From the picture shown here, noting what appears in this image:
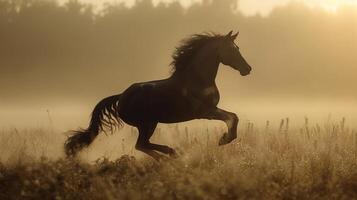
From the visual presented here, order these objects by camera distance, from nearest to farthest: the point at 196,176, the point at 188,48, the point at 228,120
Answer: the point at 196,176 → the point at 228,120 → the point at 188,48

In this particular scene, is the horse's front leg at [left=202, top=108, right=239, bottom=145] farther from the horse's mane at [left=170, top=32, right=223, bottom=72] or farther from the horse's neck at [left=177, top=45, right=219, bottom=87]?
the horse's mane at [left=170, top=32, right=223, bottom=72]

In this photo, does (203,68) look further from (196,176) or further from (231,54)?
(196,176)

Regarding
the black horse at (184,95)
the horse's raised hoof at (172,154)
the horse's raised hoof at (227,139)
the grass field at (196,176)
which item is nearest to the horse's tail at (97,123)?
the black horse at (184,95)

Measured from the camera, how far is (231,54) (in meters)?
10.0

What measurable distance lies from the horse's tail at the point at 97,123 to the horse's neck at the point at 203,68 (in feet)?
4.03

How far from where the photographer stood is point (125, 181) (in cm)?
827

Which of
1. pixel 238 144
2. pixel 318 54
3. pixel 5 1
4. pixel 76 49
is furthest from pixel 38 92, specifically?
pixel 238 144

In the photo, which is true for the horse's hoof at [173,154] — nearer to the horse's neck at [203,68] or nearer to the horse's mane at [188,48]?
the horse's neck at [203,68]

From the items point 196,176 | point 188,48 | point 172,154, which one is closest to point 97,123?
point 172,154

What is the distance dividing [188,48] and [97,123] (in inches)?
72.7

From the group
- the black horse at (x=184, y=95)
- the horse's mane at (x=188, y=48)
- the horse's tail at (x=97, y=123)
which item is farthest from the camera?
the horse's tail at (x=97, y=123)

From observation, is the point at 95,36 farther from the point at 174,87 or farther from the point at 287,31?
the point at 174,87

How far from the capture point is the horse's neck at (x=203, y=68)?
9945mm

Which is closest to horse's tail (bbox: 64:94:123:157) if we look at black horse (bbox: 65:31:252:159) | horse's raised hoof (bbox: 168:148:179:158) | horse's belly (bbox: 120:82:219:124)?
black horse (bbox: 65:31:252:159)
